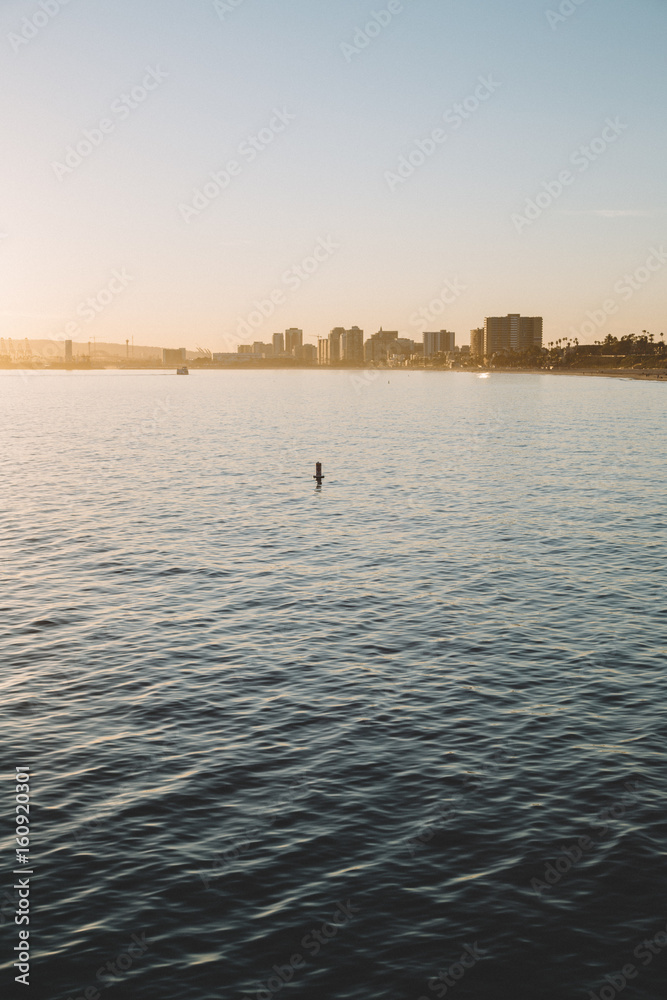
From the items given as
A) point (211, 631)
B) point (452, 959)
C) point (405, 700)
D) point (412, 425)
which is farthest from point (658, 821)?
point (412, 425)

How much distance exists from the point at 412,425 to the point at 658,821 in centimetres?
15072

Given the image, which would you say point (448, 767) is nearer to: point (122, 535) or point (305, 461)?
point (122, 535)

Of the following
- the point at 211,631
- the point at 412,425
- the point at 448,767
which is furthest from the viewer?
the point at 412,425

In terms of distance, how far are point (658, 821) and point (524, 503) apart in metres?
52.6

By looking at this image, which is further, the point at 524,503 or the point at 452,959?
the point at 524,503

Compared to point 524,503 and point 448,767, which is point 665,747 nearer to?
point 448,767

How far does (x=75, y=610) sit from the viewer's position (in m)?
39.2

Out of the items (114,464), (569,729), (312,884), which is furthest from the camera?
(114,464)

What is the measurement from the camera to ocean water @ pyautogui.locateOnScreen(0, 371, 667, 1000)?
16.0 m

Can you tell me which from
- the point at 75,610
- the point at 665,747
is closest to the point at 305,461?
the point at 75,610

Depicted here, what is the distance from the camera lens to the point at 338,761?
77.4ft

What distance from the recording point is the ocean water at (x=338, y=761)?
16031mm

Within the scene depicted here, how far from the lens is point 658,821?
20516 millimetres

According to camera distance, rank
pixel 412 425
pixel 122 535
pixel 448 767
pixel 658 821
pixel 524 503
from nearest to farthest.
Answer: pixel 658 821 → pixel 448 767 → pixel 122 535 → pixel 524 503 → pixel 412 425
